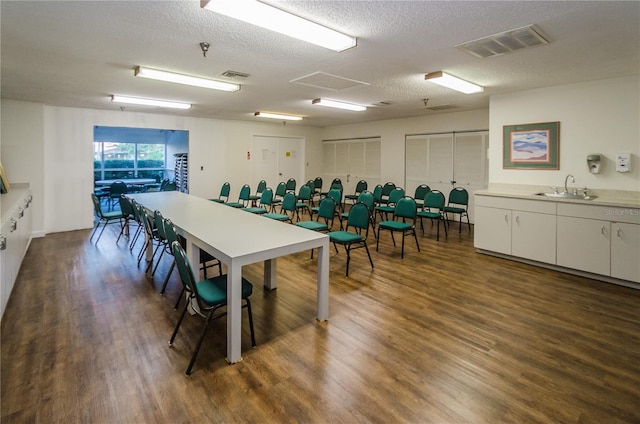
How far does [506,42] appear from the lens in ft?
10.0

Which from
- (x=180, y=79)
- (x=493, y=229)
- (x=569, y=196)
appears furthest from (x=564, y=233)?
(x=180, y=79)

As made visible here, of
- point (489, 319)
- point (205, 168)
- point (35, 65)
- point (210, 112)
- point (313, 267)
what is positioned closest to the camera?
point (489, 319)

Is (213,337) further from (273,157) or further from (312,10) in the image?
(273,157)

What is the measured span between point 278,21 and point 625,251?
4.44m

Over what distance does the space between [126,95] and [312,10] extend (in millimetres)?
4463

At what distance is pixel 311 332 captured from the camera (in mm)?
2855

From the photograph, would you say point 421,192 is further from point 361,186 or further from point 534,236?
point 534,236

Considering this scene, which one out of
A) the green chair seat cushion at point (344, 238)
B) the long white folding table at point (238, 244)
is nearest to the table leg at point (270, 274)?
the long white folding table at point (238, 244)

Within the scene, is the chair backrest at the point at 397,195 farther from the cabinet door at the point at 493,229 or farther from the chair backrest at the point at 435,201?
the cabinet door at the point at 493,229

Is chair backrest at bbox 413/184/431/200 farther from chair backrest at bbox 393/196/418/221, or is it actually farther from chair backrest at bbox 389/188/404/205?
chair backrest at bbox 393/196/418/221

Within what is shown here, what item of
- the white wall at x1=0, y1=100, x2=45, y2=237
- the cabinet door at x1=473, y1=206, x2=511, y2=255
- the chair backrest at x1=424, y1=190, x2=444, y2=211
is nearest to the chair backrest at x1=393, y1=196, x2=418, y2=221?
the cabinet door at x1=473, y1=206, x2=511, y2=255

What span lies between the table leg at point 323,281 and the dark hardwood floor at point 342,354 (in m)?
0.10

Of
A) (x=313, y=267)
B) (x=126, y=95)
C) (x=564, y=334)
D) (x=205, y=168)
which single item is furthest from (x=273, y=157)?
(x=564, y=334)

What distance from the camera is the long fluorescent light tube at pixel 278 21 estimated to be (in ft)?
7.29
